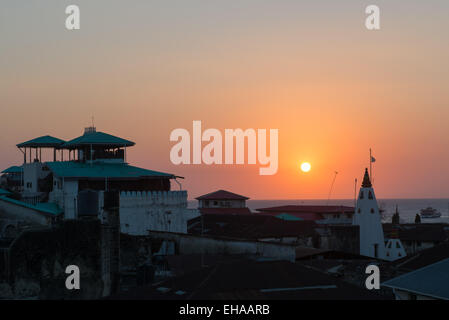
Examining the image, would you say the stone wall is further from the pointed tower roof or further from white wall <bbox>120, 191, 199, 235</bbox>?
the pointed tower roof

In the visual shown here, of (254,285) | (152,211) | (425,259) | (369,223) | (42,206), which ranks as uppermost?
(42,206)

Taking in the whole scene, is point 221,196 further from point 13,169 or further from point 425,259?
point 425,259

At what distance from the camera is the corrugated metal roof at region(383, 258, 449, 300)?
31.8 m

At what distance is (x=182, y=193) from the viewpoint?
55500 millimetres

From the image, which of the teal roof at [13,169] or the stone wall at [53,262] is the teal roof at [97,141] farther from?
the teal roof at [13,169]

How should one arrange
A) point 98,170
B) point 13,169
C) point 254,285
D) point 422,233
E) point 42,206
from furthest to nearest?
point 422,233
point 13,169
point 98,170
point 42,206
point 254,285

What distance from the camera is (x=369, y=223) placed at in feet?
228

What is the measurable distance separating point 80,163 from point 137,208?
8.30m

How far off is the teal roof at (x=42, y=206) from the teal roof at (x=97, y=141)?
6.65 metres

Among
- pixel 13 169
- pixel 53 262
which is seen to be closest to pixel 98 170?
pixel 53 262

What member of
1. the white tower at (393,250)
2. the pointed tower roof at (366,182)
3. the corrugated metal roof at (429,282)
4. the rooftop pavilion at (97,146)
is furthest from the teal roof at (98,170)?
the corrugated metal roof at (429,282)

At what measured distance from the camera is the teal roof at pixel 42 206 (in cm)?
4747

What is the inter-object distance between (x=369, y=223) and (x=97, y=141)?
30566 mm

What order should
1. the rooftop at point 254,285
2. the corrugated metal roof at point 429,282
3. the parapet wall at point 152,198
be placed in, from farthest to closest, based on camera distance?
the parapet wall at point 152,198 → the corrugated metal roof at point 429,282 → the rooftop at point 254,285
